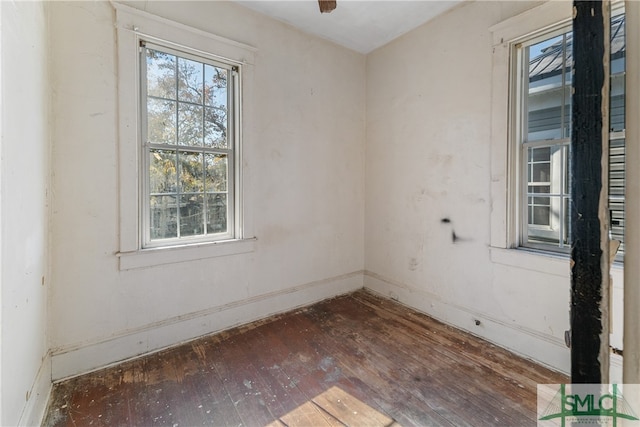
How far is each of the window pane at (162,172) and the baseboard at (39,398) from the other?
1312 millimetres

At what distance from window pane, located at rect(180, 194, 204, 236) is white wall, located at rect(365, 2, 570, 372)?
6.58 feet

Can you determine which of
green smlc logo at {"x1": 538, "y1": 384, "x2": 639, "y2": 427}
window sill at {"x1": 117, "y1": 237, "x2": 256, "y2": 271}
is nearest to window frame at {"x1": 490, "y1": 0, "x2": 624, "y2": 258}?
green smlc logo at {"x1": 538, "y1": 384, "x2": 639, "y2": 427}

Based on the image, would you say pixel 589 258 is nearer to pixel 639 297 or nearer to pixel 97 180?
pixel 639 297

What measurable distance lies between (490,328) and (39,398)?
3.17 meters

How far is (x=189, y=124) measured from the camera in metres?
2.52

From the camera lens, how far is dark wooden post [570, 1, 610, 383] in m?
0.60

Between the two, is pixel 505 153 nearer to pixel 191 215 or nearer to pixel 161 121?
pixel 191 215

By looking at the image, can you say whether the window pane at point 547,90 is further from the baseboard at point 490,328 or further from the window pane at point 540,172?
the baseboard at point 490,328

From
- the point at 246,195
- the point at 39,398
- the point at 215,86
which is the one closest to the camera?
the point at 39,398

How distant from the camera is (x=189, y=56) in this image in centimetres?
248

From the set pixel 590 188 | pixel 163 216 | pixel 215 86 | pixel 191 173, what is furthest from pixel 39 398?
pixel 590 188

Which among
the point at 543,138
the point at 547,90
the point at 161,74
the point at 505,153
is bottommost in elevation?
the point at 505,153

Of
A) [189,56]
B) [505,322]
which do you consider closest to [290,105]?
[189,56]

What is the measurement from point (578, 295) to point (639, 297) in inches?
3.7
